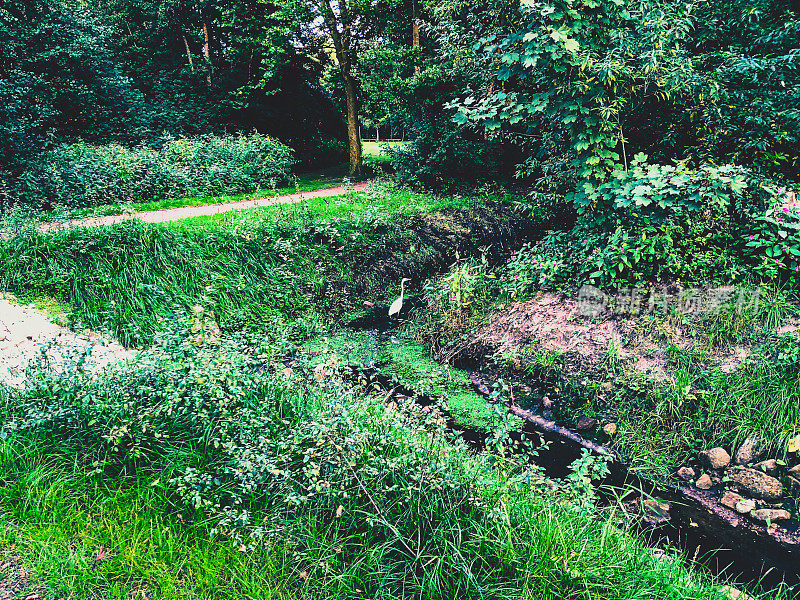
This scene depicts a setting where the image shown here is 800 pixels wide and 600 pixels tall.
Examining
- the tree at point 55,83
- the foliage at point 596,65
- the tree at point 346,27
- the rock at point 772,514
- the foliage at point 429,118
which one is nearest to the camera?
the rock at point 772,514

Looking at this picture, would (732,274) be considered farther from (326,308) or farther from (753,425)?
(326,308)

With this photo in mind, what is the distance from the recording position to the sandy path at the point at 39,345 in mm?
3400

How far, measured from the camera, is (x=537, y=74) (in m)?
5.71

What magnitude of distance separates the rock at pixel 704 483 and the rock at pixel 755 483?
0.15m

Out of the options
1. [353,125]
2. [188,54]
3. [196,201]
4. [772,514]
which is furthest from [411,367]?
[188,54]

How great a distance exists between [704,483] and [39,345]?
5.16m

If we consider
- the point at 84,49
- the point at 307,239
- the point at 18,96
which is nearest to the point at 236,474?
the point at 307,239

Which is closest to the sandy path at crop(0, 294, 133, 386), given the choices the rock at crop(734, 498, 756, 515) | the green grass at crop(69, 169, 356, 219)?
the green grass at crop(69, 169, 356, 219)

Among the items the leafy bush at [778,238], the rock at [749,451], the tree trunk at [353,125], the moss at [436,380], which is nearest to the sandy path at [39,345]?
the moss at [436,380]

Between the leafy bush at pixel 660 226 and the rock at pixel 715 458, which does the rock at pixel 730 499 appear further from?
the leafy bush at pixel 660 226

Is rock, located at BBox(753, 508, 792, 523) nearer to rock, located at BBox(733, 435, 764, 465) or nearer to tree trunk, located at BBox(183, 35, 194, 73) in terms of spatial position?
rock, located at BBox(733, 435, 764, 465)

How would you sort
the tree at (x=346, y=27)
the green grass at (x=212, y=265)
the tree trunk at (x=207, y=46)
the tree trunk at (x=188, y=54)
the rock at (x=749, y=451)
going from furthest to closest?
1. the tree trunk at (x=188, y=54)
2. the tree trunk at (x=207, y=46)
3. the tree at (x=346, y=27)
4. the green grass at (x=212, y=265)
5. the rock at (x=749, y=451)

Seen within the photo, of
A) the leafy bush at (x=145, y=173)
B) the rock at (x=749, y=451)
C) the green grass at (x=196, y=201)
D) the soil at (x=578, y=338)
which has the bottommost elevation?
the rock at (x=749, y=451)

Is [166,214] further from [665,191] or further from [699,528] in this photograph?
[699,528]
